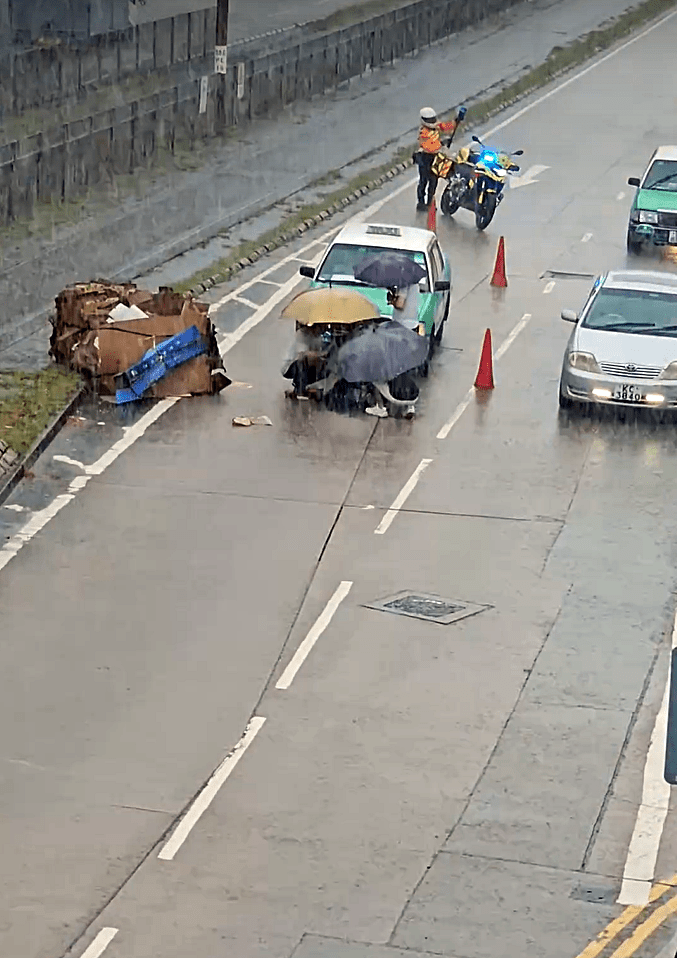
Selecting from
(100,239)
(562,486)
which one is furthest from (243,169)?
(562,486)

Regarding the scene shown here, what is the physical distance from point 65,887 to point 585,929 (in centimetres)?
334

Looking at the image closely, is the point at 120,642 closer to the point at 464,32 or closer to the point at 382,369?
the point at 382,369

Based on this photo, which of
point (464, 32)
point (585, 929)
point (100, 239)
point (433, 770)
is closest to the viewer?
point (585, 929)

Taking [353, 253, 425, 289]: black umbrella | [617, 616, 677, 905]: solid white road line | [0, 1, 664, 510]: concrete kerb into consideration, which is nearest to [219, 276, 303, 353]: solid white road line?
[0, 1, 664, 510]: concrete kerb

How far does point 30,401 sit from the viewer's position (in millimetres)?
23094

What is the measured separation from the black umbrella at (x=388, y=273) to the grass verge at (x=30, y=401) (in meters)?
3.97

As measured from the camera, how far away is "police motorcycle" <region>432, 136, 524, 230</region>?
35.5 meters

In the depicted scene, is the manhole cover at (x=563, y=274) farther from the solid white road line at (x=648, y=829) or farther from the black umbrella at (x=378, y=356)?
the solid white road line at (x=648, y=829)

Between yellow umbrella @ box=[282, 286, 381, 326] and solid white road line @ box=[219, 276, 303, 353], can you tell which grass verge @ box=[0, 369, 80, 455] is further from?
solid white road line @ box=[219, 276, 303, 353]

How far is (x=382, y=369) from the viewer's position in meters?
23.2

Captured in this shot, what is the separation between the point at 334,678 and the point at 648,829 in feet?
10.9

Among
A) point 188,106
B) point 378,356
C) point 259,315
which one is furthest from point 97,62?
point 378,356

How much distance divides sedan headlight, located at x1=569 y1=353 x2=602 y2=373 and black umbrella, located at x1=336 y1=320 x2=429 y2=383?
1.86 metres

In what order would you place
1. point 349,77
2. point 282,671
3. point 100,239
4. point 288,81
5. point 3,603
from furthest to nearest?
point 349,77, point 288,81, point 100,239, point 3,603, point 282,671
